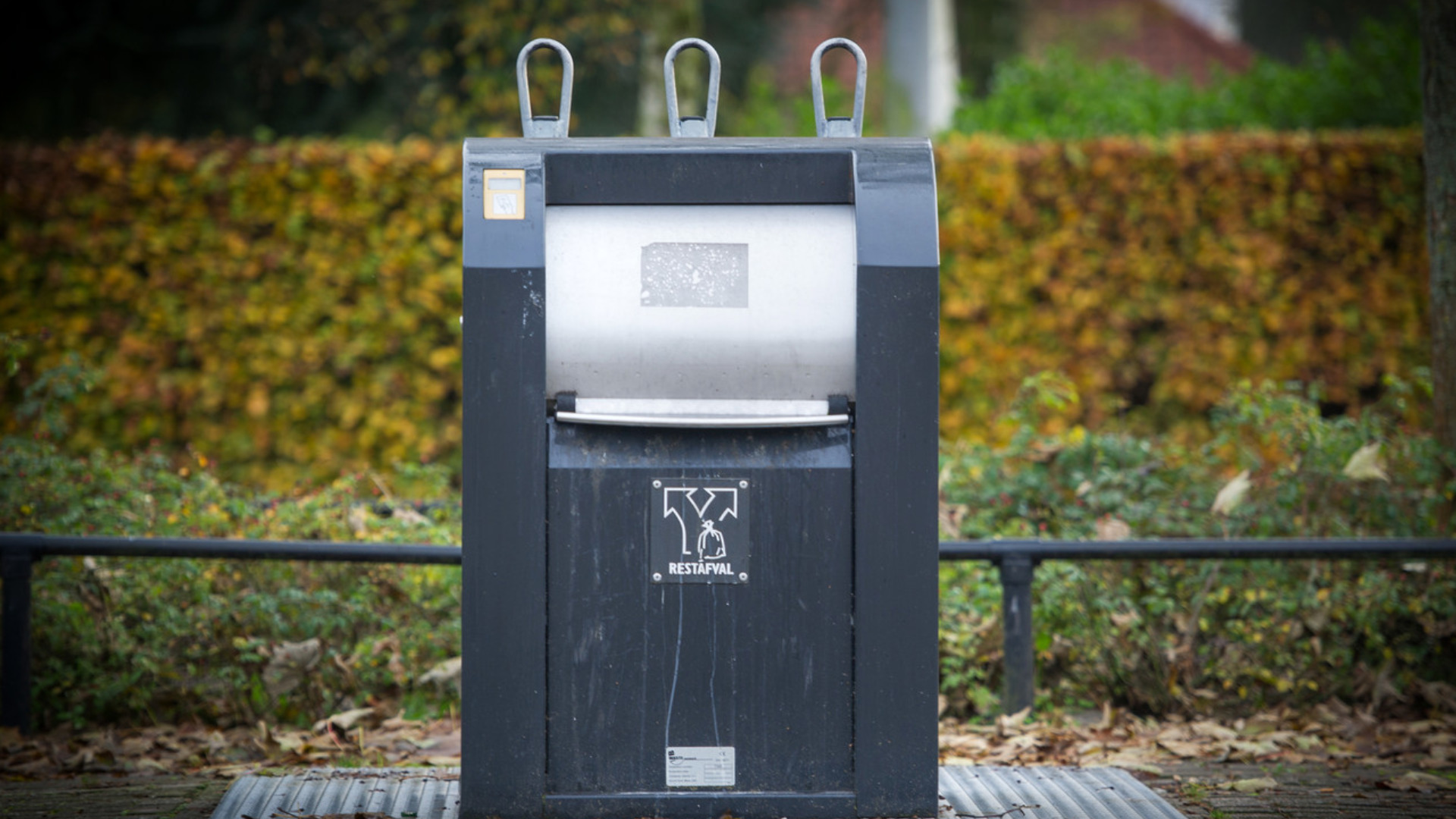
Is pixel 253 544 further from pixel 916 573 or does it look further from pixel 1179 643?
pixel 1179 643

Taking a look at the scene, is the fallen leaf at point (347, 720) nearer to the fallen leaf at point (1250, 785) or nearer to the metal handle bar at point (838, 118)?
the metal handle bar at point (838, 118)

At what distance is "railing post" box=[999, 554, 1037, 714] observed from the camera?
12.9 feet

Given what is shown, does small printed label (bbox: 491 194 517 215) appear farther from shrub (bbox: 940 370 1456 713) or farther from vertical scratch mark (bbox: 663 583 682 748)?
shrub (bbox: 940 370 1456 713)

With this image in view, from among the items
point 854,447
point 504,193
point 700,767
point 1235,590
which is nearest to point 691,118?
point 504,193

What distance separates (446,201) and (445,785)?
14.6 ft

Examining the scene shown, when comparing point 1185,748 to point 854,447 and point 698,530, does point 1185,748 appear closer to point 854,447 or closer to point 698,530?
point 854,447

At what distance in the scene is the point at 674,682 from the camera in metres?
2.82

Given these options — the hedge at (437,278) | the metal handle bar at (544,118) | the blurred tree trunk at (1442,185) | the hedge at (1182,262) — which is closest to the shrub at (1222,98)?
the hedge at (1182,262)

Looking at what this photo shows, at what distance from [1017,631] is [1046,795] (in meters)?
0.74

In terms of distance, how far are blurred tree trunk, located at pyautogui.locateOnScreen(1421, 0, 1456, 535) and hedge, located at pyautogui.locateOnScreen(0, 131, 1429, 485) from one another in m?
2.54

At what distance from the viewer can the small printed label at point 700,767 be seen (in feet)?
9.29

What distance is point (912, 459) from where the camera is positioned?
279cm

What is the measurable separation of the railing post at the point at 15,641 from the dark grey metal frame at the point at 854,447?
6.22 feet

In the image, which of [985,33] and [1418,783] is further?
[985,33]
